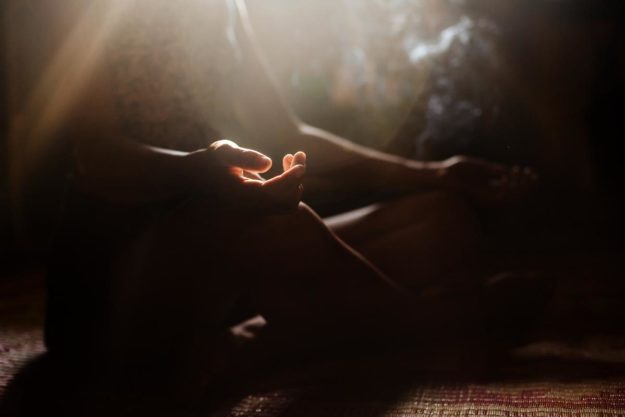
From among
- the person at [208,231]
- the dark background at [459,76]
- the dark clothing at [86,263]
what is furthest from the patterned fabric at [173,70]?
the dark background at [459,76]

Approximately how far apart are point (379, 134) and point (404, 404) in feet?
3.35

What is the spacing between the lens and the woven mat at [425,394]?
66 centimetres

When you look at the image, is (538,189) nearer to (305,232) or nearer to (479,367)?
(479,367)

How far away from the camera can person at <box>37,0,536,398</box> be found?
0.71 meters

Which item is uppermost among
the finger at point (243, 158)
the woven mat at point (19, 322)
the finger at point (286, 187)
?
the finger at point (243, 158)

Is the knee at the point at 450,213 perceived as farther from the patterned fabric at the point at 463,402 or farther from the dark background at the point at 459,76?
the dark background at the point at 459,76

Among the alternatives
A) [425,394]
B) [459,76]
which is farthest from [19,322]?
[459,76]

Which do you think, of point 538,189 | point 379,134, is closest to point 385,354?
point 379,134

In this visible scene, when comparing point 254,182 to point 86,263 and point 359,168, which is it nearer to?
point 86,263

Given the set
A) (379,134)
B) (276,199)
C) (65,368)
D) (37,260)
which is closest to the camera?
(276,199)

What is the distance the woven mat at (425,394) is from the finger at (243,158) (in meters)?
0.30

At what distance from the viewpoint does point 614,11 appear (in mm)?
1618

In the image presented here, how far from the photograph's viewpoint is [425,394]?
716mm

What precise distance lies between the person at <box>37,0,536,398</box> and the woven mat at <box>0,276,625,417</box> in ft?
0.23
